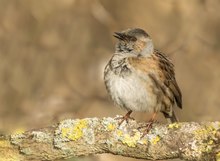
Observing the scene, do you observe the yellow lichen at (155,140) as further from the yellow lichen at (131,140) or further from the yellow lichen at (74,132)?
the yellow lichen at (74,132)

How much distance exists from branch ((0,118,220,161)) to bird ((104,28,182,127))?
1099 mm

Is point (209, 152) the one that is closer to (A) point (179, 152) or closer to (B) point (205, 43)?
(A) point (179, 152)

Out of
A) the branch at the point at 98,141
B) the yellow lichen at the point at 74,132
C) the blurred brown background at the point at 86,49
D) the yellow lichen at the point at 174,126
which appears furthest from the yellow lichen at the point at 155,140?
the blurred brown background at the point at 86,49

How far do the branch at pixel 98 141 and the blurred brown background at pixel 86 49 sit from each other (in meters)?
4.64

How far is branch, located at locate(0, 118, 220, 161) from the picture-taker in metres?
4.73

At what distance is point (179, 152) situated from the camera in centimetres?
465

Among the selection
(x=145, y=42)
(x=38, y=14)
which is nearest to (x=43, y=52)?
(x=38, y=14)

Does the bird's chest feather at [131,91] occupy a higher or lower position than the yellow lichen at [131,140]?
higher

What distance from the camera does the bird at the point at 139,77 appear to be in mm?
6238

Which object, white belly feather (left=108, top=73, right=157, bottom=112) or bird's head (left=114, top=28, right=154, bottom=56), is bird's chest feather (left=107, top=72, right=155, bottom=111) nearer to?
white belly feather (left=108, top=73, right=157, bottom=112)

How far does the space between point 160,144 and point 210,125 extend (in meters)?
0.36

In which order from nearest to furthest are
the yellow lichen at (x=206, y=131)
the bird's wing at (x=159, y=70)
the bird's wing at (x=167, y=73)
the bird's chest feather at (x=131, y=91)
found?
the yellow lichen at (x=206, y=131)
the bird's chest feather at (x=131, y=91)
the bird's wing at (x=159, y=70)
the bird's wing at (x=167, y=73)

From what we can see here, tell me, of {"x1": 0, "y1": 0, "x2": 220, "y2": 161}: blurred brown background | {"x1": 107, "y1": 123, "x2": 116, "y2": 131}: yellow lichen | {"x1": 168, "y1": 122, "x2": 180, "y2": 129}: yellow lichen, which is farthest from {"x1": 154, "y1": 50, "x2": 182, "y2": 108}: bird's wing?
{"x1": 0, "y1": 0, "x2": 220, "y2": 161}: blurred brown background

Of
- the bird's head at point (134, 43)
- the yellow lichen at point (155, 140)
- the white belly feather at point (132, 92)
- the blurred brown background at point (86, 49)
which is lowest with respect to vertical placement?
the yellow lichen at point (155, 140)
